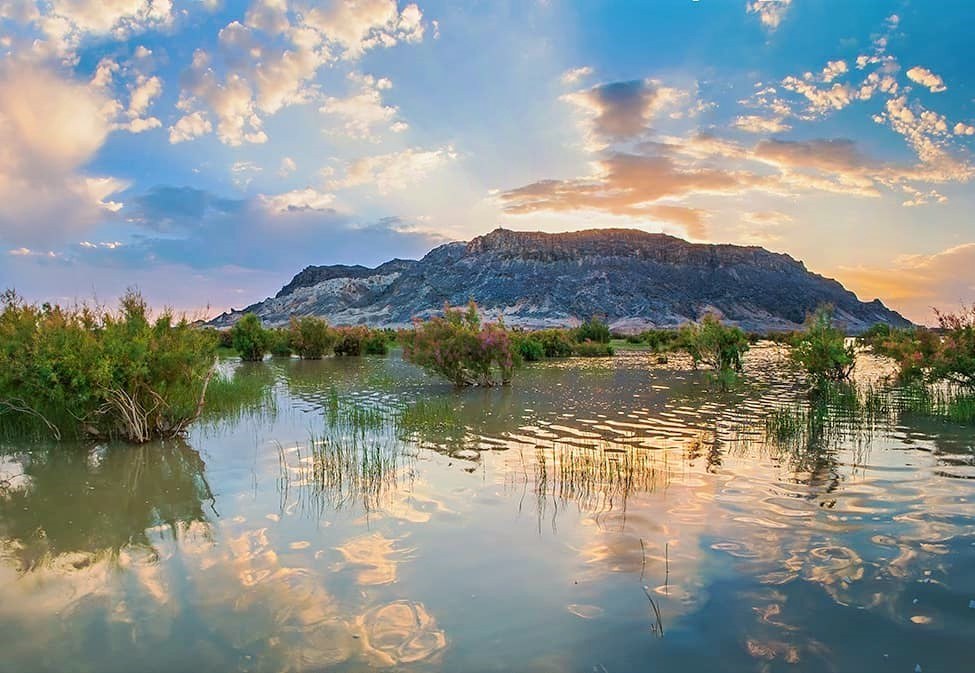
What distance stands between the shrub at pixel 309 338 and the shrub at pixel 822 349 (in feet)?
96.4

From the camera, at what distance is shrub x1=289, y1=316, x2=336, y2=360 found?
4259 centimetres

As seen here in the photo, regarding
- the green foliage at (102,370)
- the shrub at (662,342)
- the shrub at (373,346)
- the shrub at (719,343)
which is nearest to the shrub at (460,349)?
the shrub at (719,343)

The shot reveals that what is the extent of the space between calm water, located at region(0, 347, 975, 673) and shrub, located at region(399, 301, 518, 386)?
10167 millimetres

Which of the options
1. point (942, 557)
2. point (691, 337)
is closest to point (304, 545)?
point (942, 557)

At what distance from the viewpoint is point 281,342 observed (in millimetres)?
45031

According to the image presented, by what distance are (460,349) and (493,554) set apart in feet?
55.1

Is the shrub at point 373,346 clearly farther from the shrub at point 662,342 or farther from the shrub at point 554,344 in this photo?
the shrub at point 662,342

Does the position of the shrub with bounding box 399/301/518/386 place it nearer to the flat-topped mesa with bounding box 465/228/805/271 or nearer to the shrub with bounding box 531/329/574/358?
the shrub with bounding box 531/329/574/358

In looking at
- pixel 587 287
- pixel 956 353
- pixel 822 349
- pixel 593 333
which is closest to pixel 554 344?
pixel 593 333

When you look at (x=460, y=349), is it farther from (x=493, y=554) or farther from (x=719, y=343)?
(x=493, y=554)

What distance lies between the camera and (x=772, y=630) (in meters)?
5.01

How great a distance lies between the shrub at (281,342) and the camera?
146 feet

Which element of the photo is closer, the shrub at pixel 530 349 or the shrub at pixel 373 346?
the shrub at pixel 530 349

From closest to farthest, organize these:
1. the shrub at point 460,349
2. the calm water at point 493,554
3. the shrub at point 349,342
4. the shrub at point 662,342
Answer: the calm water at point 493,554 < the shrub at point 460,349 < the shrub at point 662,342 < the shrub at point 349,342
